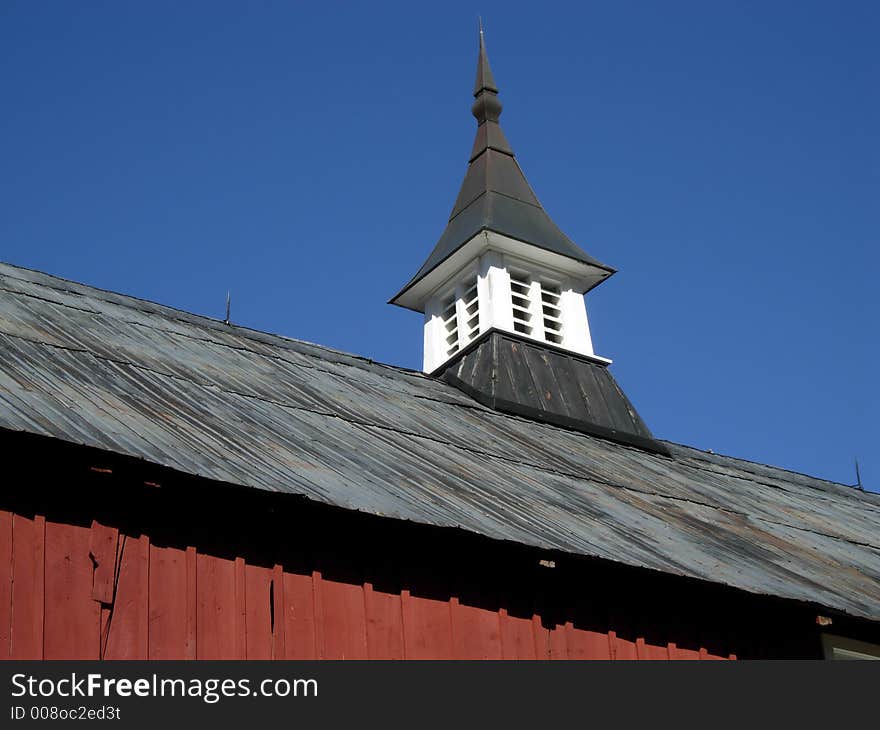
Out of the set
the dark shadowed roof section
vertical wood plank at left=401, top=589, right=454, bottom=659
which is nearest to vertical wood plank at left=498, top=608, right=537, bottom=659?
vertical wood plank at left=401, top=589, right=454, bottom=659

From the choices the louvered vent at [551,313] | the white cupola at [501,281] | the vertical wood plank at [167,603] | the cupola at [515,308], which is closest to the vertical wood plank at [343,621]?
the vertical wood plank at [167,603]

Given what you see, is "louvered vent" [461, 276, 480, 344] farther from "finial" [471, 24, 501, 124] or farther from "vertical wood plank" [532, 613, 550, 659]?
"vertical wood plank" [532, 613, 550, 659]

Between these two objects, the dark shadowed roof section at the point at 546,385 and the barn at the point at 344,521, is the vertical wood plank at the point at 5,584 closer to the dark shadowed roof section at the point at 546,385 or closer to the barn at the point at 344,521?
the barn at the point at 344,521

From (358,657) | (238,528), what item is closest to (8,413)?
(238,528)

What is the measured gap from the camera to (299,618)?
1220 cm

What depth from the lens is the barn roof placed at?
1302 cm

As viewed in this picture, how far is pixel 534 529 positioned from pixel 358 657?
2.25 metres

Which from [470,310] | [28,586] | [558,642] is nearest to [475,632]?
[558,642]

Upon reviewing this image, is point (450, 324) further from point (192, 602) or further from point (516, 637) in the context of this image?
point (192, 602)

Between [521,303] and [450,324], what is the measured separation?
44.9 inches

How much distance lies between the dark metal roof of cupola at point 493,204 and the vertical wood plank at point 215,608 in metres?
12.8

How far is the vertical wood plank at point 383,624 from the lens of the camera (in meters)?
12.5

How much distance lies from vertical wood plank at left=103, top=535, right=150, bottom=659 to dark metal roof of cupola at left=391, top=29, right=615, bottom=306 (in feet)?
43.0
